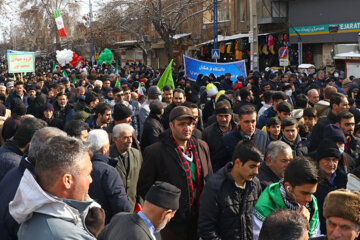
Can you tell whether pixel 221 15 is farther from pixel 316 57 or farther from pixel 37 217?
pixel 37 217

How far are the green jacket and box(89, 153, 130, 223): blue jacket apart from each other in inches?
46.5

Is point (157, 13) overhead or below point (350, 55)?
overhead

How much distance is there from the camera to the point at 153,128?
677cm

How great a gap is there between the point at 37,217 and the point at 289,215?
1315 mm

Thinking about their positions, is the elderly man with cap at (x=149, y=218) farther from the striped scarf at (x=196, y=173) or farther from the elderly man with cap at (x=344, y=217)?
the striped scarf at (x=196, y=173)

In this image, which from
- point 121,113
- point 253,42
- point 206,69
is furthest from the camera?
point 253,42

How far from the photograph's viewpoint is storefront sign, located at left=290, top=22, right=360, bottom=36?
23.7 metres

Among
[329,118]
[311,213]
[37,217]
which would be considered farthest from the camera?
[329,118]

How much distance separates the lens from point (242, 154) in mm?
3764

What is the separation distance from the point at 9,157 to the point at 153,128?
2827mm

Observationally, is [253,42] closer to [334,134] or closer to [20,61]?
[20,61]

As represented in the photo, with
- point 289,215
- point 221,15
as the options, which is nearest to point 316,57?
point 221,15

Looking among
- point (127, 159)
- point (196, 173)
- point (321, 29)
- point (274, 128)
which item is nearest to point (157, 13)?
point (321, 29)

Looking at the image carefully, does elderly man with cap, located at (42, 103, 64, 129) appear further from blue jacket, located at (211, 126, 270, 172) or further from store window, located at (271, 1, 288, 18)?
store window, located at (271, 1, 288, 18)
